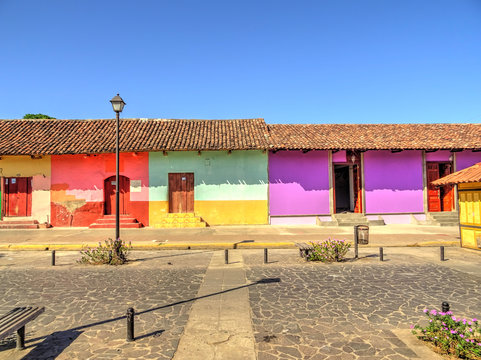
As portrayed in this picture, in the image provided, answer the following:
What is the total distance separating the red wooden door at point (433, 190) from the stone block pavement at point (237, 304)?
920 centimetres

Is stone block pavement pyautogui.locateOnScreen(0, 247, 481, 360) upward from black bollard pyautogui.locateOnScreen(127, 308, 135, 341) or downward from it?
downward

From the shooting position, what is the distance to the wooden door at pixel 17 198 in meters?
15.5

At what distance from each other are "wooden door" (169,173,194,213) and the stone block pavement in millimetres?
7393

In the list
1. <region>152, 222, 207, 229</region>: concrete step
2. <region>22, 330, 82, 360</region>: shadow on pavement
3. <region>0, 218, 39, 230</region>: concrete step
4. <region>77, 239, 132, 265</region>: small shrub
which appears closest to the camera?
<region>22, 330, 82, 360</region>: shadow on pavement

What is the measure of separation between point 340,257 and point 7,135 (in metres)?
18.8

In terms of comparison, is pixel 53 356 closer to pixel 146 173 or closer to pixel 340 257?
pixel 340 257

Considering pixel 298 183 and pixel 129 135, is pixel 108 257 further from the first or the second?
pixel 298 183

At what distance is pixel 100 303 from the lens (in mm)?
5082

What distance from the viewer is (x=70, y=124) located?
1792 cm

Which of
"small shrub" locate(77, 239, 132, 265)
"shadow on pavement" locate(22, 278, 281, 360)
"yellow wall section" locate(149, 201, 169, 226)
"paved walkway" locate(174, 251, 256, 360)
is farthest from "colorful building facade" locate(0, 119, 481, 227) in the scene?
"shadow on pavement" locate(22, 278, 281, 360)

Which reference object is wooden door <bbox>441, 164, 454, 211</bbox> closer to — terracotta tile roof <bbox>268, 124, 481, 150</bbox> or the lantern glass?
terracotta tile roof <bbox>268, 124, 481, 150</bbox>

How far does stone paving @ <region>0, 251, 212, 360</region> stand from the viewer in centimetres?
360

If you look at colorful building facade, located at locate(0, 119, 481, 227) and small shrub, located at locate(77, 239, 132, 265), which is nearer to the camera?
small shrub, located at locate(77, 239, 132, 265)

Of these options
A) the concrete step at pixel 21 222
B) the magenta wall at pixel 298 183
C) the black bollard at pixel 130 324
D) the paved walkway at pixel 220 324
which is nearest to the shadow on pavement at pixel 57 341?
the black bollard at pixel 130 324
